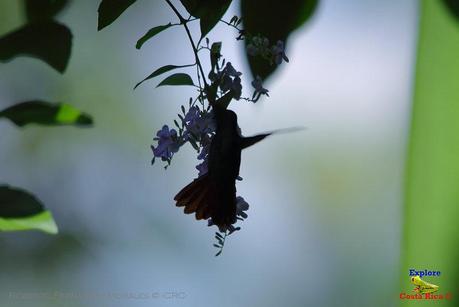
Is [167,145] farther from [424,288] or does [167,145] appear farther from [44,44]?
[424,288]

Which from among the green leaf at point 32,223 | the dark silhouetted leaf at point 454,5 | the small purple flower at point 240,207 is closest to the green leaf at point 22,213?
the green leaf at point 32,223

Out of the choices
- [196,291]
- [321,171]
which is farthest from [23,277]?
[321,171]

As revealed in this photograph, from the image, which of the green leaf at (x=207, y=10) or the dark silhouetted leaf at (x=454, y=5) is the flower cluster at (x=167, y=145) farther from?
the dark silhouetted leaf at (x=454, y=5)

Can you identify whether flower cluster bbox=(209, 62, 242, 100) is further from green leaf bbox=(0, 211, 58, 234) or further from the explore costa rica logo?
the explore costa rica logo

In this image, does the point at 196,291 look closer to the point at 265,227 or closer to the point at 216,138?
the point at 265,227

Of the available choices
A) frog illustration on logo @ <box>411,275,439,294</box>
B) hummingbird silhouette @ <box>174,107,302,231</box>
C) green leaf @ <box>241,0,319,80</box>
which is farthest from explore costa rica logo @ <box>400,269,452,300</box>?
hummingbird silhouette @ <box>174,107,302,231</box>

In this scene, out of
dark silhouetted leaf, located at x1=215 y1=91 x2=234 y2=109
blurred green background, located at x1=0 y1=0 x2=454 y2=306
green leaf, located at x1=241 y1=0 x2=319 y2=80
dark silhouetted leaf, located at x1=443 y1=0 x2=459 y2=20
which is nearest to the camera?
dark silhouetted leaf, located at x1=215 y1=91 x2=234 y2=109
